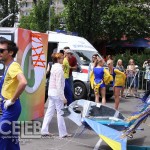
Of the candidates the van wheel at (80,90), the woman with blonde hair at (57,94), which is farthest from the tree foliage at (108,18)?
the woman with blonde hair at (57,94)

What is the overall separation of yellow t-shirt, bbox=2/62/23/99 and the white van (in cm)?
1035

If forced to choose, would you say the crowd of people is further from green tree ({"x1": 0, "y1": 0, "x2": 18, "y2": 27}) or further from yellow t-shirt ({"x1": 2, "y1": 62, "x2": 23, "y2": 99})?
green tree ({"x1": 0, "y1": 0, "x2": 18, "y2": 27})

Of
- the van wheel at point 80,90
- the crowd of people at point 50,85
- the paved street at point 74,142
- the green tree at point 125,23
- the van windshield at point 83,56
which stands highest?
the green tree at point 125,23

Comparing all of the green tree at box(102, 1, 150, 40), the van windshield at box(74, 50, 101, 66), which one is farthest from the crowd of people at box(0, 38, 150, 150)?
the green tree at box(102, 1, 150, 40)

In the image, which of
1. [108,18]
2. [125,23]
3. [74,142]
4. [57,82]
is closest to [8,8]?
[108,18]

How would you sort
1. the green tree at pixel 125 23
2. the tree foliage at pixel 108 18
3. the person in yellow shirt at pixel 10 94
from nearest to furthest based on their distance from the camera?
the person in yellow shirt at pixel 10 94 < the tree foliage at pixel 108 18 < the green tree at pixel 125 23

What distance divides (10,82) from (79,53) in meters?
11.2

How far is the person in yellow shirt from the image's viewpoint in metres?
5.27

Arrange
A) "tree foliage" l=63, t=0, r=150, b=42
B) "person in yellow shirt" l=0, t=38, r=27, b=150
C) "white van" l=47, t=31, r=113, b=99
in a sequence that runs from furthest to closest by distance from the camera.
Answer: "tree foliage" l=63, t=0, r=150, b=42
"white van" l=47, t=31, r=113, b=99
"person in yellow shirt" l=0, t=38, r=27, b=150

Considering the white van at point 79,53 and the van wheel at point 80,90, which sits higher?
the white van at point 79,53

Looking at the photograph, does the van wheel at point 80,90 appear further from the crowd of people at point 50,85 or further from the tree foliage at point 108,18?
the tree foliage at point 108,18

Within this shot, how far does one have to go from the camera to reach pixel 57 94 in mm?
8602

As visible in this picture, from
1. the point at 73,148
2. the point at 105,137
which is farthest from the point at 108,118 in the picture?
the point at 105,137

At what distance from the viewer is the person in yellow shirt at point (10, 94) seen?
5273 mm
